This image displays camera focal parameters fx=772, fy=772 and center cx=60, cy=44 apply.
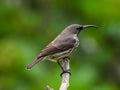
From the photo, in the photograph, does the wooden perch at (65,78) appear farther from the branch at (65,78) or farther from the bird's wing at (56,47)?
the bird's wing at (56,47)

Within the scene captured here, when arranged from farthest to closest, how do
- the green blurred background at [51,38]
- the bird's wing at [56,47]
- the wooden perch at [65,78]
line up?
the green blurred background at [51,38]
the bird's wing at [56,47]
the wooden perch at [65,78]

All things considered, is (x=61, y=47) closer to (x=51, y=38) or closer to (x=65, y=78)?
(x=65, y=78)

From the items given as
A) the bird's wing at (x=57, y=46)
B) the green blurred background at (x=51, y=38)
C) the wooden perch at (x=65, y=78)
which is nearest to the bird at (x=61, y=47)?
the bird's wing at (x=57, y=46)

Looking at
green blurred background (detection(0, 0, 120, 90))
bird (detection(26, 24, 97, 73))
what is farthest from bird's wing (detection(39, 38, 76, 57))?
green blurred background (detection(0, 0, 120, 90))

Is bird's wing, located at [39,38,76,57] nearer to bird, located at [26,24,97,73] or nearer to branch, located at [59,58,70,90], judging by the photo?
bird, located at [26,24,97,73]

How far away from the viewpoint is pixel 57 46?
25.6 ft

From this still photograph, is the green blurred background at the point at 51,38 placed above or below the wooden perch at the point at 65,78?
above

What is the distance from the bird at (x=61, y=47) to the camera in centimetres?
761

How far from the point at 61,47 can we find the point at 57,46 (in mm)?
42

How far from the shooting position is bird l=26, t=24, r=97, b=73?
7.61 metres

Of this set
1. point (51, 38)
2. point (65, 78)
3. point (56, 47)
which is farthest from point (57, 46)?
point (51, 38)

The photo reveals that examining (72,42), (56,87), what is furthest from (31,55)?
(72,42)

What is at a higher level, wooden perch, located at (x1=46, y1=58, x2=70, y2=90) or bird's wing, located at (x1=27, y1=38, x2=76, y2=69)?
bird's wing, located at (x1=27, y1=38, x2=76, y2=69)

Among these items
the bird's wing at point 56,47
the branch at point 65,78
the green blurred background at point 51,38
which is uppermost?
the green blurred background at point 51,38
